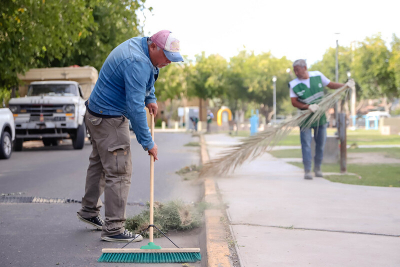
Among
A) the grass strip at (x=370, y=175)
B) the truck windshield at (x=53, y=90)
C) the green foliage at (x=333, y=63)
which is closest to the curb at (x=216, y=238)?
the grass strip at (x=370, y=175)

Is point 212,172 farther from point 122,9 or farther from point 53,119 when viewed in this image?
point 122,9

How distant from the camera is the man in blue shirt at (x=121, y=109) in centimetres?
409

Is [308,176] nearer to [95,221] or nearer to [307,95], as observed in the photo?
[307,95]

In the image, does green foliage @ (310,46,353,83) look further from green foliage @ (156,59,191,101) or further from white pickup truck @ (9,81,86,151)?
white pickup truck @ (9,81,86,151)

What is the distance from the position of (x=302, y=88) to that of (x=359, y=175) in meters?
1.92

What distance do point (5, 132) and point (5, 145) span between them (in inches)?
13.1

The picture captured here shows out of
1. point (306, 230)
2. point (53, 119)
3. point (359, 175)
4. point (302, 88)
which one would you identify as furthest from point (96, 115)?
point (53, 119)

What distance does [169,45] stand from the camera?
160 inches

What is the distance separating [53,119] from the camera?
1558 cm

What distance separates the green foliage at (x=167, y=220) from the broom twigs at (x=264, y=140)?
270 cm

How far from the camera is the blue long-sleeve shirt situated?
4090 millimetres

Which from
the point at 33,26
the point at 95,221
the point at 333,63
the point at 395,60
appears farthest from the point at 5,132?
the point at 333,63

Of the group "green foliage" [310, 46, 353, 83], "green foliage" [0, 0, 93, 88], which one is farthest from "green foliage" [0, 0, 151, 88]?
"green foliage" [310, 46, 353, 83]

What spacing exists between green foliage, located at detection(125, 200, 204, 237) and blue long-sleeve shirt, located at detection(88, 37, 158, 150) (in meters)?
1.00
